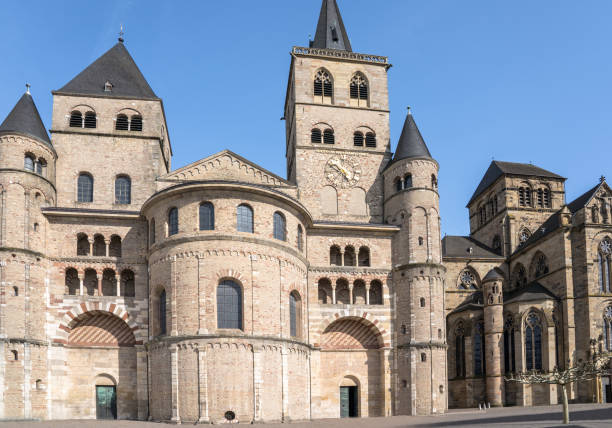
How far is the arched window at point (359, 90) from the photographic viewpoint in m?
52.2

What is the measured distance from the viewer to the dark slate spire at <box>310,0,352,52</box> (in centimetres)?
5512

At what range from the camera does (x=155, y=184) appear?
4528cm

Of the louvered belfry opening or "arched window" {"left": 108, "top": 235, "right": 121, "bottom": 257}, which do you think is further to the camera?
the louvered belfry opening

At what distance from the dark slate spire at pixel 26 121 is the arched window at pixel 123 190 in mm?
5211

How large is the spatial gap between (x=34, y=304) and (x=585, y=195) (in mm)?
41172

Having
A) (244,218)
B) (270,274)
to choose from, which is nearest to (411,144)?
(244,218)

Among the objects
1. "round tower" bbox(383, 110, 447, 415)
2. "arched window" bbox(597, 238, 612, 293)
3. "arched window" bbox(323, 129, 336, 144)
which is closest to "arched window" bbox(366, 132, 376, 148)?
"arched window" bbox(323, 129, 336, 144)

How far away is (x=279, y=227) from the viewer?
129 ft

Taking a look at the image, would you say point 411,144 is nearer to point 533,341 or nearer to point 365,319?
point 365,319

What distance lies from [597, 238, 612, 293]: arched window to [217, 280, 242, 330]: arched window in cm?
2819

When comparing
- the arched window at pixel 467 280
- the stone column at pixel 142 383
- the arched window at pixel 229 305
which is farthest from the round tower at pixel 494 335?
the stone column at pixel 142 383

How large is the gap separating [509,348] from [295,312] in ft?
63.6

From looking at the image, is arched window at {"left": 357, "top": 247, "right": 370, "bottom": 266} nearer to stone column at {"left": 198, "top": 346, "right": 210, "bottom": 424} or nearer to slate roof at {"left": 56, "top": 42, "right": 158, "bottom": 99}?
stone column at {"left": 198, "top": 346, "right": 210, "bottom": 424}

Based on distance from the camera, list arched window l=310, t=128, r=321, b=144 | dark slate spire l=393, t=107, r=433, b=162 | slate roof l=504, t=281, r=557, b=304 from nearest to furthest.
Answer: dark slate spire l=393, t=107, r=433, b=162 < slate roof l=504, t=281, r=557, b=304 < arched window l=310, t=128, r=321, b=144
